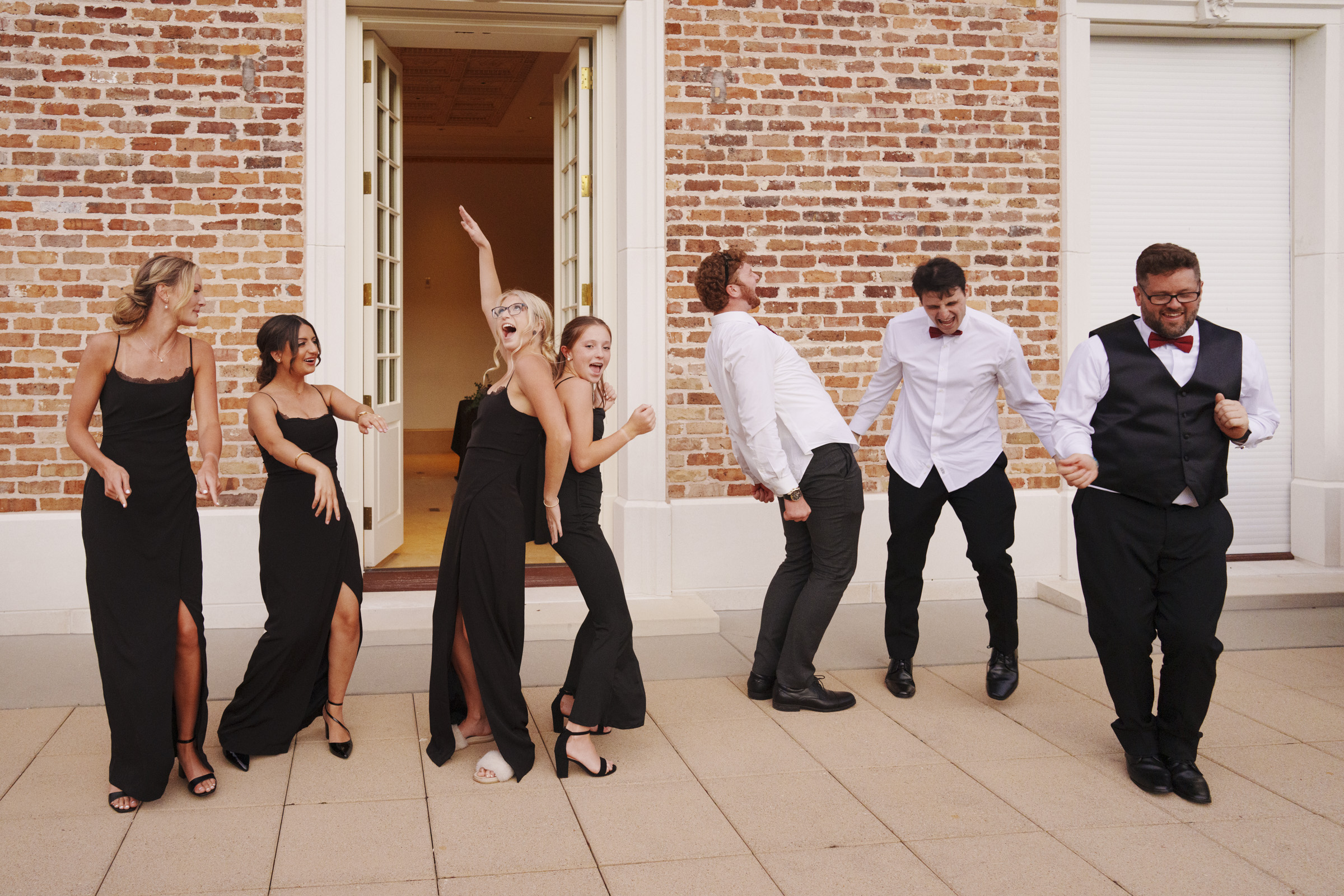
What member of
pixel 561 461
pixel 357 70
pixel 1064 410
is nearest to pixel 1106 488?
pixel 1064 410

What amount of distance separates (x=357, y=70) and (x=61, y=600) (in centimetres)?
308

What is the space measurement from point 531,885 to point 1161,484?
2185mm

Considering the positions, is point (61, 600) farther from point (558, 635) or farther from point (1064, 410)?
point (1064, 410)

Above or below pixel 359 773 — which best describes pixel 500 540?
above

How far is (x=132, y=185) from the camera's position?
5609mm

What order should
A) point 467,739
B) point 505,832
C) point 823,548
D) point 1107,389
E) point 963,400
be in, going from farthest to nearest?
1. point 963,400
2. point 823,548
3. point 467,739
4. point 1107,389
5. point 505,832

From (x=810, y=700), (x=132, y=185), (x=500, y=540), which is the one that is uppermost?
(x=132, y=185)

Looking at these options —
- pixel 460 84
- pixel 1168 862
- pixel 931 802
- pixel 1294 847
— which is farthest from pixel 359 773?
pixel 460 84

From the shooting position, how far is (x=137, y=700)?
11.1ft

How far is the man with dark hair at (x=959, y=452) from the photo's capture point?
14.5ft

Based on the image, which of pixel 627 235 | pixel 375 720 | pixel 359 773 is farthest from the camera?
pixel 627 235

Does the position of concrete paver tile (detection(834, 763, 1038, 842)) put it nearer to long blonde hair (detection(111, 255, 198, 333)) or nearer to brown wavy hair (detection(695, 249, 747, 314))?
brown wavy hair (detection(695, 249, 747, 314))

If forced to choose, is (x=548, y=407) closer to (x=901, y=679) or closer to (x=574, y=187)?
(x=901, y=679)

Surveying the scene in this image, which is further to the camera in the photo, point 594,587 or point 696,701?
point 696,701
